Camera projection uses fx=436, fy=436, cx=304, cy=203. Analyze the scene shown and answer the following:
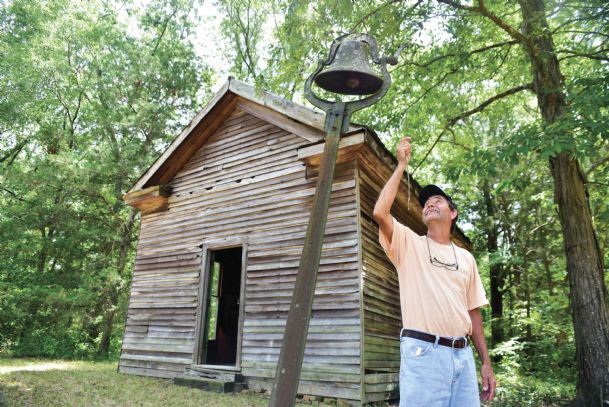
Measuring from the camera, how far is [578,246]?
755cm

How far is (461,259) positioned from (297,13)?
4905 millimetres

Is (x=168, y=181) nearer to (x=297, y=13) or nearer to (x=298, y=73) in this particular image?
(x=298, y=73)

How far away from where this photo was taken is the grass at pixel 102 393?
252 inches

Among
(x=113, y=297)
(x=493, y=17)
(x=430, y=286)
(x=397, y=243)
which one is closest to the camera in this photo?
(x=430, y=286)

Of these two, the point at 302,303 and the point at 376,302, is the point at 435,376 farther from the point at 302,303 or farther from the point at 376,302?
the point at 376,302

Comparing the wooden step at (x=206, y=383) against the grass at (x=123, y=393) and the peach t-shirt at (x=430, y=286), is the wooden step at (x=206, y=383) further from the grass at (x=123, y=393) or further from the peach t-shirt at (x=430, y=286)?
the peach t-shirt at (x=430, y=286)

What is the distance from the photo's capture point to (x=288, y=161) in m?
8.66

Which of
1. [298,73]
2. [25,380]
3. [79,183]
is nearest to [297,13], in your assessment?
[298,73]

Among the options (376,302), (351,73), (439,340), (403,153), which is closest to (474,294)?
(439,340)

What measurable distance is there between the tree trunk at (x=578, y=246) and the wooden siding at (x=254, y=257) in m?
3.74

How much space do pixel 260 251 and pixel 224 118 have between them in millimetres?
3621

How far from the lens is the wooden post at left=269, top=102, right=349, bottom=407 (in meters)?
2.47

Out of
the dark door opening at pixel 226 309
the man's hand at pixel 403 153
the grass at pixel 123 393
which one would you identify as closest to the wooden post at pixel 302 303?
the man's hand at pixel 403 153

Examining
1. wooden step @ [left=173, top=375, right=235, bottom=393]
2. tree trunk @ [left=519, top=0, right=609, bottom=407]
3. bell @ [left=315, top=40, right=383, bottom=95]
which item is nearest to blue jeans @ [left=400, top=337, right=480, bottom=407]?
bell @ [left=315, top=40, right=383, bottom=95]
